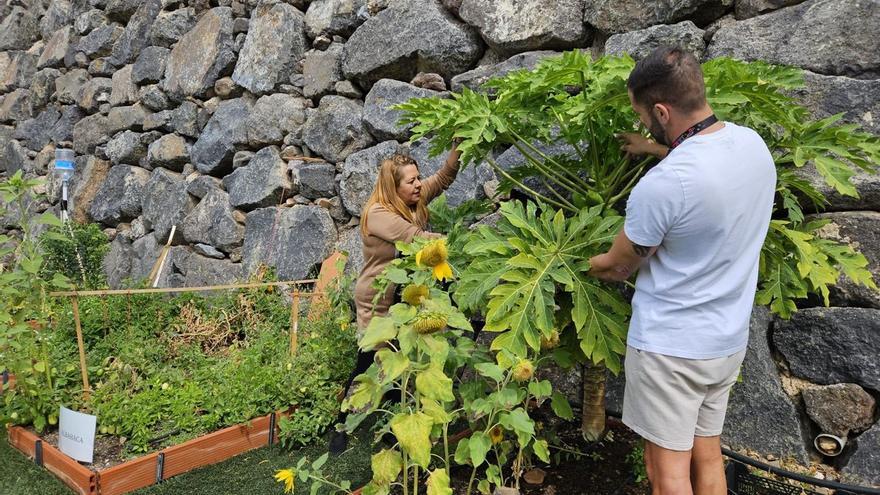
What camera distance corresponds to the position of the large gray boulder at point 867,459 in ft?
7.31

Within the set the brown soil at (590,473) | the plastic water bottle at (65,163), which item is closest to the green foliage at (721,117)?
the brown soil at (590,473)

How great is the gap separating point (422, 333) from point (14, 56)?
383 inches

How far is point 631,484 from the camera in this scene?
7.19 feet

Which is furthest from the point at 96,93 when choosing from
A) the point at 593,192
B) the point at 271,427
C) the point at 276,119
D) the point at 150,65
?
the point at 593,192

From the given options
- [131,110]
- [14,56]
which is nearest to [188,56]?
[131,110]

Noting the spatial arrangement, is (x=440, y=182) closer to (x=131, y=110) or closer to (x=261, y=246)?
(x=261, y=246)

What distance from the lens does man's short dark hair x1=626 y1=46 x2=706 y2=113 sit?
4.75 ft

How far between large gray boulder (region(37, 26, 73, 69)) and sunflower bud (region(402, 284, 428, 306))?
7.75m

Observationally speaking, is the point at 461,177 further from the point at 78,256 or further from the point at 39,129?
the point at 39,129

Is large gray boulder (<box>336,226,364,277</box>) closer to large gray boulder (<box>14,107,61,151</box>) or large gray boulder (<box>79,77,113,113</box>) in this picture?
large gray boulder (<box>79,77,113,113</box>)

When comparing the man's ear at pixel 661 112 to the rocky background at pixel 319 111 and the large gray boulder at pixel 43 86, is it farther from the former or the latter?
the large gray boulder at pixel 43 86

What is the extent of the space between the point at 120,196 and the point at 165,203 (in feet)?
2.90

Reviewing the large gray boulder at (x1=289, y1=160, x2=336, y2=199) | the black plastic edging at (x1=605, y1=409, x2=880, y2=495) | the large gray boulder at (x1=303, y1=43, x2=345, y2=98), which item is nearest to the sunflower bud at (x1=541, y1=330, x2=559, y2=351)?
the black plastic edging at (x1=605, y1=409, x2=880, y2=495)

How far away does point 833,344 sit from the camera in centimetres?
234
